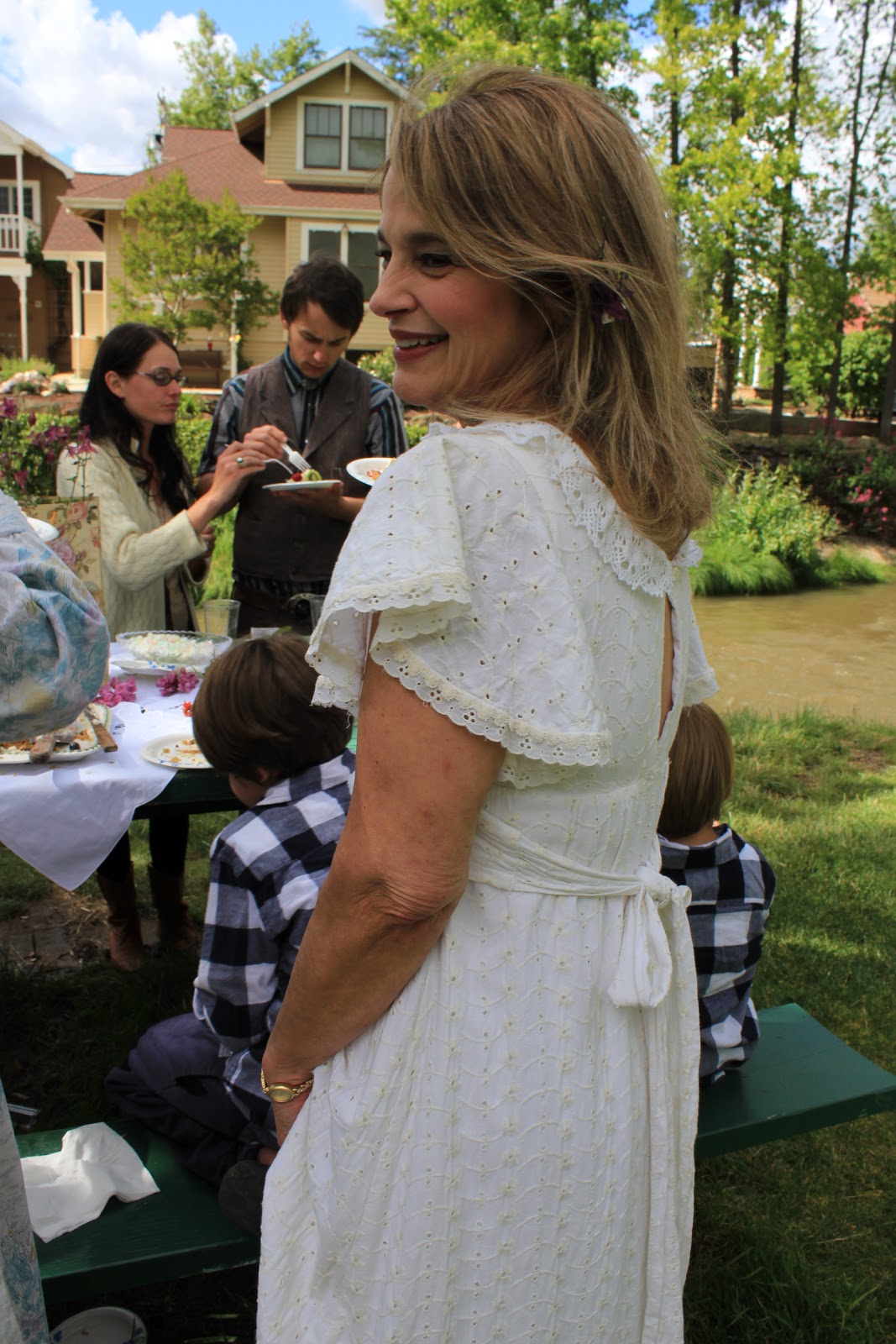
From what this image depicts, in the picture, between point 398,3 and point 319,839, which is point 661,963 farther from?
point 398,3

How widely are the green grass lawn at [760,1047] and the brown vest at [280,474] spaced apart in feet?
4.33

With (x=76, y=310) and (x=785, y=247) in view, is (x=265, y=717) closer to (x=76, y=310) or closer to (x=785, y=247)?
(x=785, y=247)

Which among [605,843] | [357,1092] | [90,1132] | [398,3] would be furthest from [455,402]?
[398,3]

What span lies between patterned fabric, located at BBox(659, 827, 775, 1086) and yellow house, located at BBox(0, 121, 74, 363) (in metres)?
36.7

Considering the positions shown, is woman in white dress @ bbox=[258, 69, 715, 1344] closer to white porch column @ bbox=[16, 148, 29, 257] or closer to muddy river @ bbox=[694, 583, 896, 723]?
muddy river @ bbox=[694, 583, 896, 723]

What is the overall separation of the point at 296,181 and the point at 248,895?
2944 cm

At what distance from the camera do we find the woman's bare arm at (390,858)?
1.00 meters

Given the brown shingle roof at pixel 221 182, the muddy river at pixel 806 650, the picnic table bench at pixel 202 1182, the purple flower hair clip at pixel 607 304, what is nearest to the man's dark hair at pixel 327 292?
the picnic table bench at pixel 202 1182


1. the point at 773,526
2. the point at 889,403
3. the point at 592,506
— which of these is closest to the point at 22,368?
the point at 889,403

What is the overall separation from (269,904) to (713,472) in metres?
1.06

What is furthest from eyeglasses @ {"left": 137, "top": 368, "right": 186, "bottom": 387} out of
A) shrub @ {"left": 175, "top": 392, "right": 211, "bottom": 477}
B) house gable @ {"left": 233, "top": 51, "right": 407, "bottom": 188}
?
house gable @ {"left": 233, "top": 51, "right": 407, "bottom": 188}

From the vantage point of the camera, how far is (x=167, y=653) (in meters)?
3.19

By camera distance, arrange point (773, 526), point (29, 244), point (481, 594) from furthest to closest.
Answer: point (29, 244) < point (773, 526) < point (481, 594)

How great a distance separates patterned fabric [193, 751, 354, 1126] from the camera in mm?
1868
